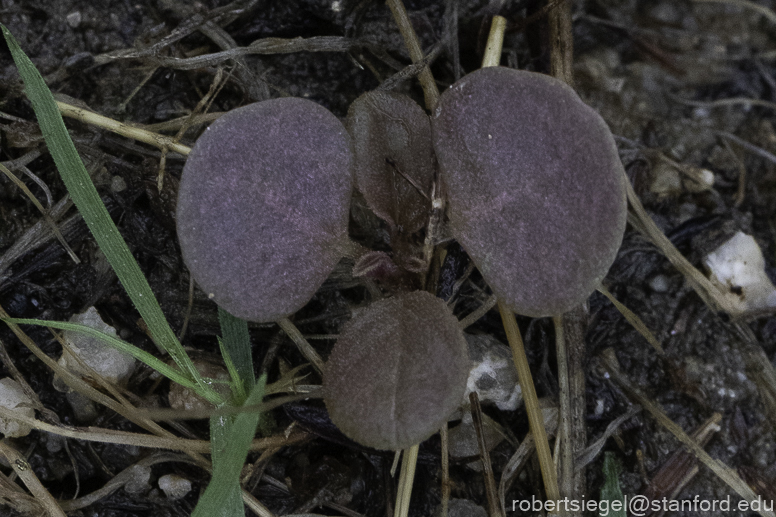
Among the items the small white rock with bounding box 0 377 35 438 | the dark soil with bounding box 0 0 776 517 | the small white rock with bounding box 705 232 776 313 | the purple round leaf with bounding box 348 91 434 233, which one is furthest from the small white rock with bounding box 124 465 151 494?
the small white rock with bounding box 705 232 776 313

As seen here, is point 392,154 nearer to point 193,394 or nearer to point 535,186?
point 535,186

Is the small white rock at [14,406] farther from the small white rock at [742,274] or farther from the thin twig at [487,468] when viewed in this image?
the small white rock at [742,274]

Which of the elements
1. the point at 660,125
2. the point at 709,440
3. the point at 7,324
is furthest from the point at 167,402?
the point at 660,125

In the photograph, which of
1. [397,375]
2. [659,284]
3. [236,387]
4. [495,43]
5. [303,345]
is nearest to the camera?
[397,375]

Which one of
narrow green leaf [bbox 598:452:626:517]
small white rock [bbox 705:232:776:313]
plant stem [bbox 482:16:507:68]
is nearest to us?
narrow green leaf [bbox 598:452:626:517]

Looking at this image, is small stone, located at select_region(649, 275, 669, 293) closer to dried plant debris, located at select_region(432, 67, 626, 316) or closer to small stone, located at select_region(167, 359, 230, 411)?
dried plant debris, located at select_region(432, 67, 626, 316)

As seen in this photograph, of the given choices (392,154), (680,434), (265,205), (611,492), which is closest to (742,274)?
(680,434)
